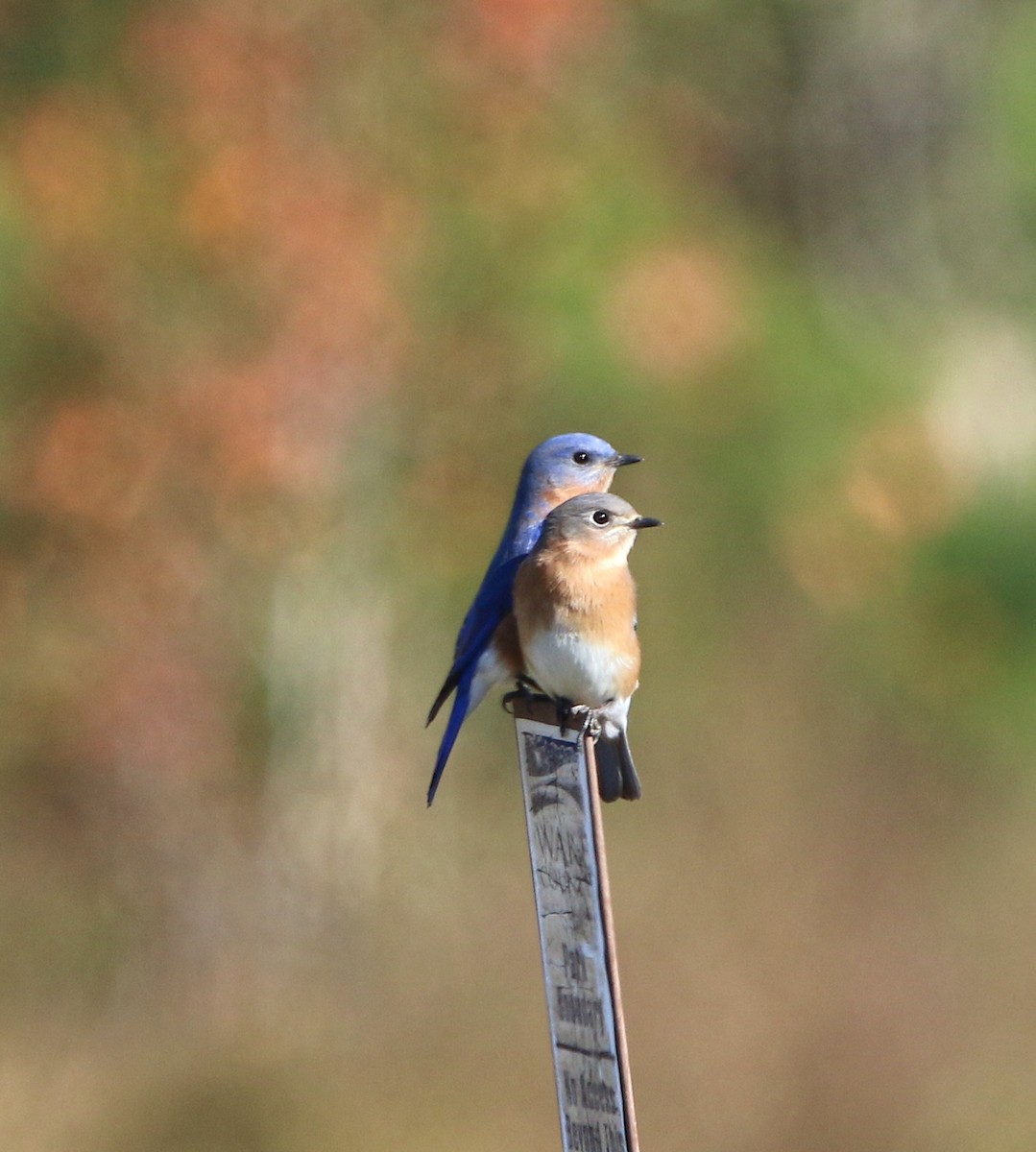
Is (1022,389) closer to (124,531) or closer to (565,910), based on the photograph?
(124,531)

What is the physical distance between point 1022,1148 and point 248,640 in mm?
4312

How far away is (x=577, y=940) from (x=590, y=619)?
4.02 feet

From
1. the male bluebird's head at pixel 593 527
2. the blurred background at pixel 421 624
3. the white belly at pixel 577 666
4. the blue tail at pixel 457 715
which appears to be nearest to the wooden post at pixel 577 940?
the white belly at pixel 577 666

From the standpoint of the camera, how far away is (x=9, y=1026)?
299 inches

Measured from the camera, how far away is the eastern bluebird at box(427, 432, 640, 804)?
13.9ft

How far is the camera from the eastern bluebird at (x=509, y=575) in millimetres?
4227

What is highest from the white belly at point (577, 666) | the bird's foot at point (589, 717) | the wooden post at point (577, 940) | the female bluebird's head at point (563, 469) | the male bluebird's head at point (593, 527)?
the female bluebird's head at point (563, 469)

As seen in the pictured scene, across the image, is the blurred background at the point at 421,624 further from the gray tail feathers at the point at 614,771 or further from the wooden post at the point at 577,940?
the wooden post at the point at 577,940

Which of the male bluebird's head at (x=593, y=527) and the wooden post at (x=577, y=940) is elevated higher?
the male bluebird's head at (x=593, y=527)

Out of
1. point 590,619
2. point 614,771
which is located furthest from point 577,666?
point 614,771

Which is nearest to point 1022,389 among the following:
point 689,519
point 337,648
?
point 689,519

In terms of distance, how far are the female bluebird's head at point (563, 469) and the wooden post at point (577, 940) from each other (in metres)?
1.82

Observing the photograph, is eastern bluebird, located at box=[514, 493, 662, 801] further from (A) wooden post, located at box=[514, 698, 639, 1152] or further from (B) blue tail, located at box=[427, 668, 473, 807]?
(A) wooden post, located at box=[514, 698, 639, 1152]

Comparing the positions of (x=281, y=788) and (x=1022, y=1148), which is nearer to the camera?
(x=1022, y=1148)
